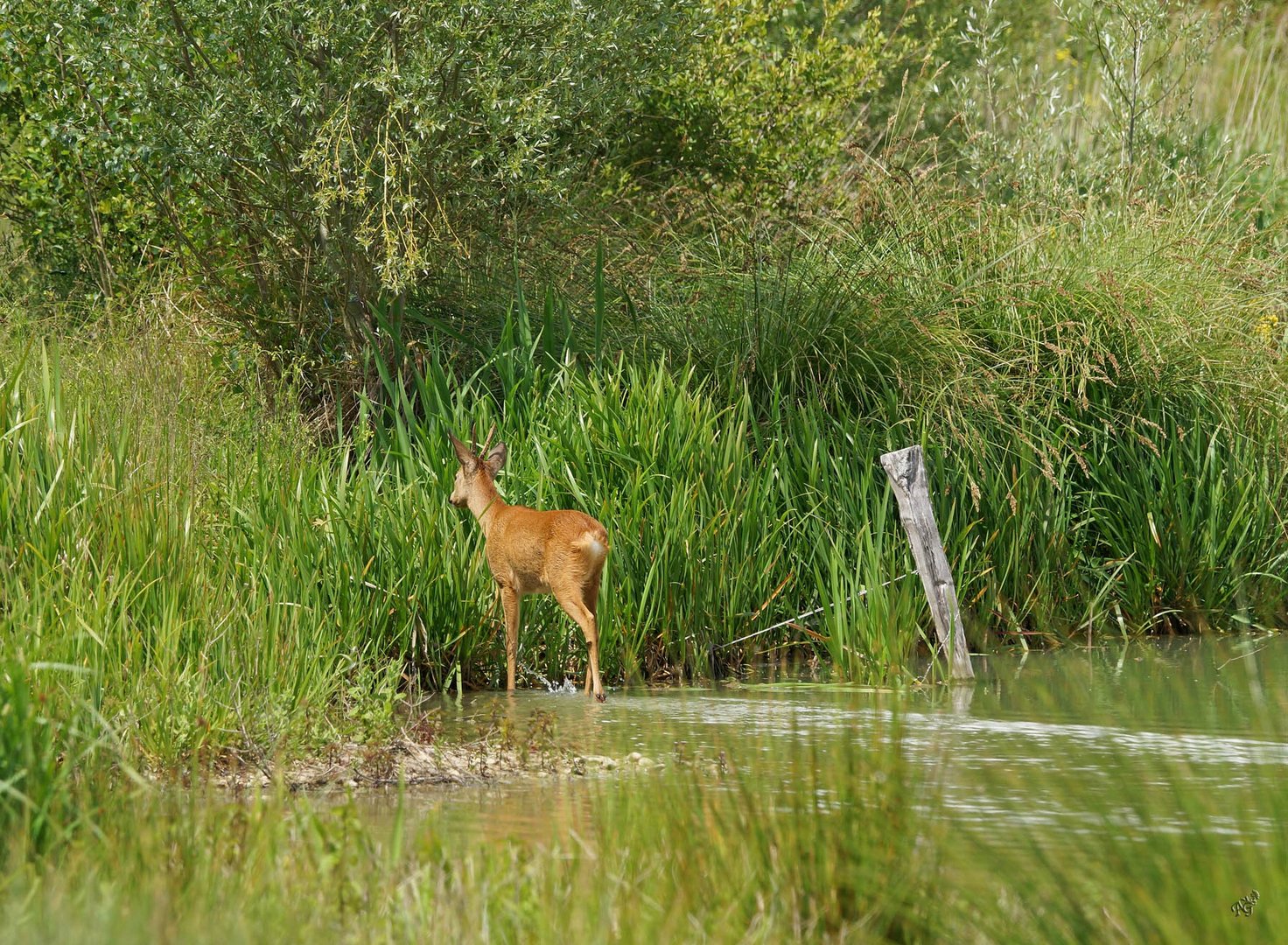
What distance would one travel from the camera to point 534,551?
909 centimetres

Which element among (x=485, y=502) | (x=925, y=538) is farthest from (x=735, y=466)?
(x=485, y=502)

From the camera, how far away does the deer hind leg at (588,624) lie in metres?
9.13

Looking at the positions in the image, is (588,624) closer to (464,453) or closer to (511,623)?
(511,623)

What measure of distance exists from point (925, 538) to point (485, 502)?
2.78 metres

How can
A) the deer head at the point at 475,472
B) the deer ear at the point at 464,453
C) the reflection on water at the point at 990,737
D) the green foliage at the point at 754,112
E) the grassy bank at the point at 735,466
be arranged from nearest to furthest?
the reflection on water at the point at 990,737, the grassy bank at the point at 735,466, the deer ear at the point at 464,453, the deer head at the point at 475,472, the green foliage at the point at 754,112

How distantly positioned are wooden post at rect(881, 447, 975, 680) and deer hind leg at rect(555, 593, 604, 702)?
227 centimetres

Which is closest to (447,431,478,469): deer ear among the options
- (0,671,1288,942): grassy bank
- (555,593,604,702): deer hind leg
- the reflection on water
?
(555,593,604,702): deer hind leg

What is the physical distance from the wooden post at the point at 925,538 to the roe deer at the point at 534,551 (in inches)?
81.5

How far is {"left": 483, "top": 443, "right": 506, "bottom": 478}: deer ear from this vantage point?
31.9 feet

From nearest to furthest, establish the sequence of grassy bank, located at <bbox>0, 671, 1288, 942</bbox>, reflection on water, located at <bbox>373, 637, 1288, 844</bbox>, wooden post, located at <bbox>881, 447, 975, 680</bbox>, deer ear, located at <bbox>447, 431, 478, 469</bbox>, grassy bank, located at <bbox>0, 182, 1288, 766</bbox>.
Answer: grassy bank, located at <bbox>0, 671, 1288, 942</bbox>, reflection on water, located at <bbox>373, 637, 1288, 844</bbox>, grassy bank, located at <bbox>0, 182, 1288, 766</bbox>, deer ear, located at <bbox>447, 431, 478, 469</bbox>, wooden post, located at <bbox>881, 447, 975, 680</bbox>

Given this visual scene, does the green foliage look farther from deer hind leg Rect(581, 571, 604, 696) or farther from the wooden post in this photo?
deer hind leg Rect(581, 571, 604, 696)

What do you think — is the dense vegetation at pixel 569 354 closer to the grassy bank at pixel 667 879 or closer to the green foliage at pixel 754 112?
the green foliage at pixel 754 112

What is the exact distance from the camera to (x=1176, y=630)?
12398 millimetres

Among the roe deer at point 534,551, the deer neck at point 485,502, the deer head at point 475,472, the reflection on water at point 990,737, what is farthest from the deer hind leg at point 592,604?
the deer head at point 475,472
